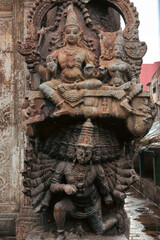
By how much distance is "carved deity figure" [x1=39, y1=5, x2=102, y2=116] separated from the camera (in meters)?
3.17

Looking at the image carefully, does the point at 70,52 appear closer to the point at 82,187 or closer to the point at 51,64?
the point at 51,64

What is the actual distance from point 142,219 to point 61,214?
3.55m

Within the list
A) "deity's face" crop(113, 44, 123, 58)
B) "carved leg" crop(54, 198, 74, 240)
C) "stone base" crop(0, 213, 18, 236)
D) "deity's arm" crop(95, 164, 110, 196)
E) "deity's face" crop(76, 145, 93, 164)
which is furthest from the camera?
"stone base" crop(0, 213, 18, 236)

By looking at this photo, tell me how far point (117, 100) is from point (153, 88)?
6771mm

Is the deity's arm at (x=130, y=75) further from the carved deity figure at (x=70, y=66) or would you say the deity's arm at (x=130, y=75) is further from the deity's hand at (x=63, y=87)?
the deity's hand at (x=63, y=87)

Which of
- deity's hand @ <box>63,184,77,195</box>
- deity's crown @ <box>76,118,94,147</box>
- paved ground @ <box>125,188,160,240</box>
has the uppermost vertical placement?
deity's crown @ <box>76,118,94,147</box>

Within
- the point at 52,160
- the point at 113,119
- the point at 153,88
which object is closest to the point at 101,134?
the point at 113,119

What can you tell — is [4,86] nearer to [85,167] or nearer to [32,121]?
[32,121]

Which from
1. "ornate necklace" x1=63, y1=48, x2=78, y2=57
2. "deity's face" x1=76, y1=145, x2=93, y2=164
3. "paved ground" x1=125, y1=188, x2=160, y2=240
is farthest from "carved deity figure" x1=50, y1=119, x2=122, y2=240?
"paved ground" x1=125, y1=188, x2=160, y2=240

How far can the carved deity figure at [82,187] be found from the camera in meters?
3.03

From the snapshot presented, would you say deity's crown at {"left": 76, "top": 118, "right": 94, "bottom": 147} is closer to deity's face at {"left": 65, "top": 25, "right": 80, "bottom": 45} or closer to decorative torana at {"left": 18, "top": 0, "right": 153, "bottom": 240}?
decorative torana at {"left": 18, "top": 0, "right": 153, "bottom": 240}

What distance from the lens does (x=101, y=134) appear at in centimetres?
330

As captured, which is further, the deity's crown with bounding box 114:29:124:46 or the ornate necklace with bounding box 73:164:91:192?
the deity's crown with bounding box 114:29:124:46

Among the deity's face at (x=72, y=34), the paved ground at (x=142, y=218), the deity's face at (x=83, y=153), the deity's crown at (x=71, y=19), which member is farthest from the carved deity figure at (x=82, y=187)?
the paved ground at (x=142, y=218)
